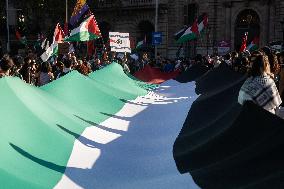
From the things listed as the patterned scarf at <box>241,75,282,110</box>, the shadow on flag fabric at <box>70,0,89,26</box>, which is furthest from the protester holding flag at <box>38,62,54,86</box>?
the patterned scarf at <box>241,75,282,110</box>

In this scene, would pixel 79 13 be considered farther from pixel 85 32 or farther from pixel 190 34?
pixel 190 34

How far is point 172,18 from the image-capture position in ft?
158

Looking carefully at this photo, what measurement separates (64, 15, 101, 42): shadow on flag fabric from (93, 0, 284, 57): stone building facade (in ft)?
67.8

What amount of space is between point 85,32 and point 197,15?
2721 centimetres

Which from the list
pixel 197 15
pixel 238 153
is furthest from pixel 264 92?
pixel 197 15

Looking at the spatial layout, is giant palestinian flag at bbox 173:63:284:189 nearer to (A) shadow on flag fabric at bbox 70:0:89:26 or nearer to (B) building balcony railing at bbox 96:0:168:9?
(A) shadow on flag fabric at bbox 70:0:89:26

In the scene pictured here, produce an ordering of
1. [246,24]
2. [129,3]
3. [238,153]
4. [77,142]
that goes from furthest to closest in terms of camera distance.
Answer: [129,3] → [246,24] → [77,142] → [238,153]

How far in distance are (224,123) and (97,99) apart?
5228mm

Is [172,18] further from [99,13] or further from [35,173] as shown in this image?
[35,173]

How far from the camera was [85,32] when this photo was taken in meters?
20.3

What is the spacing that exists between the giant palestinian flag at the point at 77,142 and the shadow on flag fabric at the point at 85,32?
26.5 feet

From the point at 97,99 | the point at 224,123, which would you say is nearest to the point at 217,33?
the point at 97,99

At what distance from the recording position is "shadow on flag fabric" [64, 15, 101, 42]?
65.8 ft

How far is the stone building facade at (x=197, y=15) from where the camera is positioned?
1682 inches
